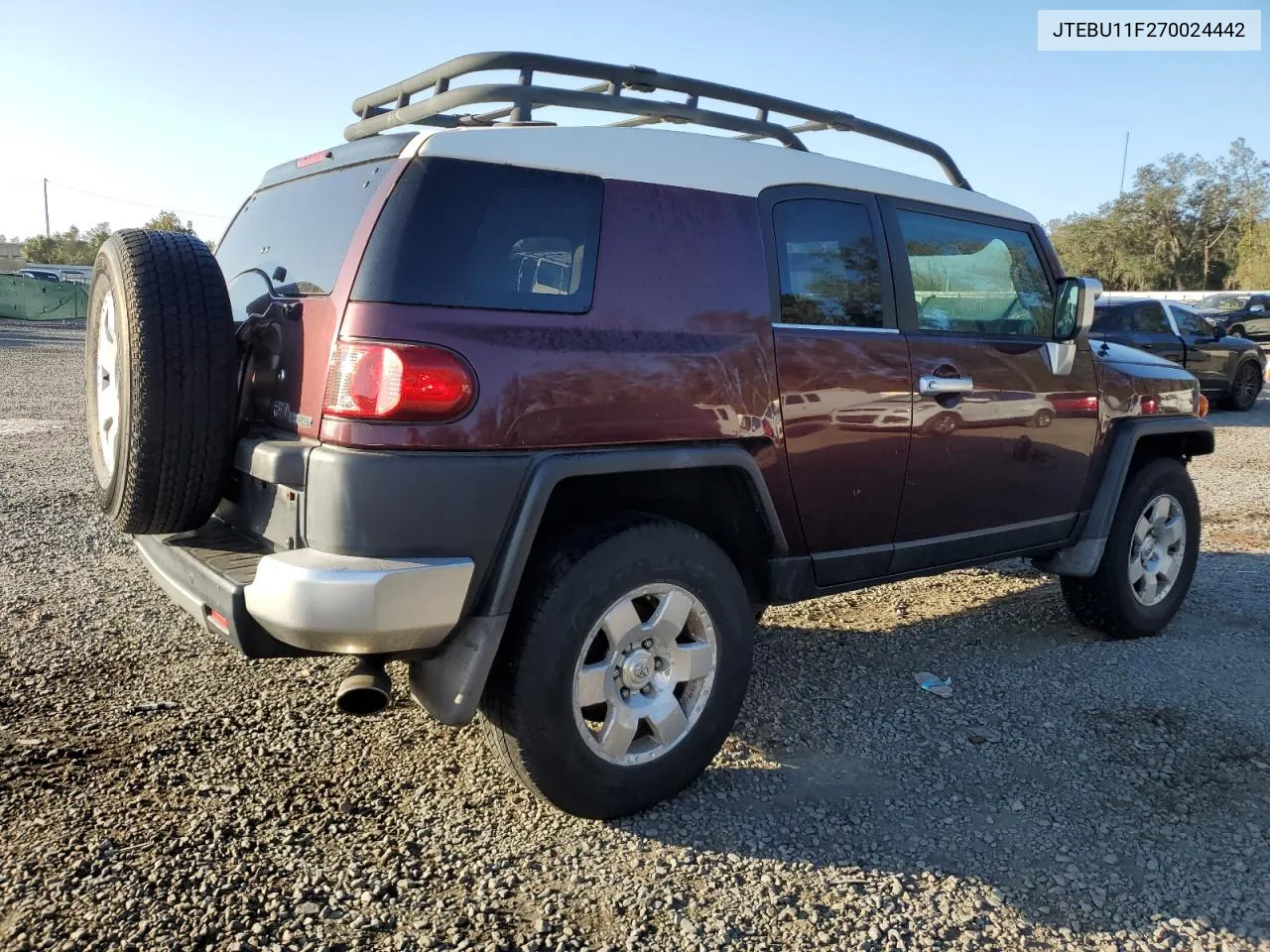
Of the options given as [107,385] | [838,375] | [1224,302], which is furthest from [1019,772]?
[1224,302]

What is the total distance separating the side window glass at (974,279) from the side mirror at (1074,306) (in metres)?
0.08

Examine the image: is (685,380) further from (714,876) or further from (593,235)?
(714,876)

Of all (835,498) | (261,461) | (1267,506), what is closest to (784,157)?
(835,498)

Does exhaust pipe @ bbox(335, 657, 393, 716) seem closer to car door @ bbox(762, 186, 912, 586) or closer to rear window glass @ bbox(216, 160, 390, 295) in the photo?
rear window glass @ bbox(216, 160, 390, 295)

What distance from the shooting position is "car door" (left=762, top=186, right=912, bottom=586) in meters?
3.22

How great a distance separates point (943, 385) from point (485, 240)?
73.7 inches

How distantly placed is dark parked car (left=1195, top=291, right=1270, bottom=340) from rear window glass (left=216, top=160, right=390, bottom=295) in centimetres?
2074

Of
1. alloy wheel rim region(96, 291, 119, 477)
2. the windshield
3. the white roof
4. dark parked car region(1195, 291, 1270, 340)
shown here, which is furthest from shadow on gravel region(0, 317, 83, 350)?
the windshield

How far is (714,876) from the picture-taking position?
266cm

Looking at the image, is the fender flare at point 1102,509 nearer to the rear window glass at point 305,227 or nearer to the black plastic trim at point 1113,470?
the black plastic trim at point 1113,470

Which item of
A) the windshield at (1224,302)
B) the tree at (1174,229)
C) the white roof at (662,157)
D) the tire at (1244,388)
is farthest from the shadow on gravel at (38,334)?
the tree at (1174,229)

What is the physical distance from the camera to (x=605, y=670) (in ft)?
9.23

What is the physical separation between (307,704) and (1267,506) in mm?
7701

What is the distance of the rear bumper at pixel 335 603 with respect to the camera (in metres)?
2.36
